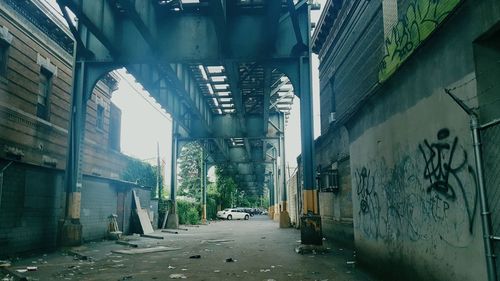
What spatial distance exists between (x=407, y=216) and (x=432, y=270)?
1043 millimetres

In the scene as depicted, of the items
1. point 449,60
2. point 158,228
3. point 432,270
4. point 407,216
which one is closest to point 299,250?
point 407,216

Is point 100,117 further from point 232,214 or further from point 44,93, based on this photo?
point 232,214

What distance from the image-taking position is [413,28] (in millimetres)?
6254

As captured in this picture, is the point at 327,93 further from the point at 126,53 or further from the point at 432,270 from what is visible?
the point at 432,270

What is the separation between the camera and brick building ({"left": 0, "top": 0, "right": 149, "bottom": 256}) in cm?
1192

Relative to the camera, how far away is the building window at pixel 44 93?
16.1 m

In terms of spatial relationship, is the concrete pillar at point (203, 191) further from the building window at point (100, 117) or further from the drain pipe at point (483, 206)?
the drain pipe at point (483, 206)

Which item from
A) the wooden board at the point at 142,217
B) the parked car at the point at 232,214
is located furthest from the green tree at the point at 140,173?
Result: the parked car at the point at 232,214

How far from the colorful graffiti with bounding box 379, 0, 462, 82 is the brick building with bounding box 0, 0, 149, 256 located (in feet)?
33.1

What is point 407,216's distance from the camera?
19.6ft

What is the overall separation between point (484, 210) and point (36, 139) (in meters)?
15.4

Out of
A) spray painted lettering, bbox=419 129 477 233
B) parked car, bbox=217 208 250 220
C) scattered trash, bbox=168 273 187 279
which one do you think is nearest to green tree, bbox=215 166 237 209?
parked car, bbox=217 208 250 220

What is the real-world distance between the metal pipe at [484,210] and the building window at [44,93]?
15.9m

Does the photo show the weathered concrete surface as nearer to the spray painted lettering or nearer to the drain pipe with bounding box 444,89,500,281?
the spray painted lettering
